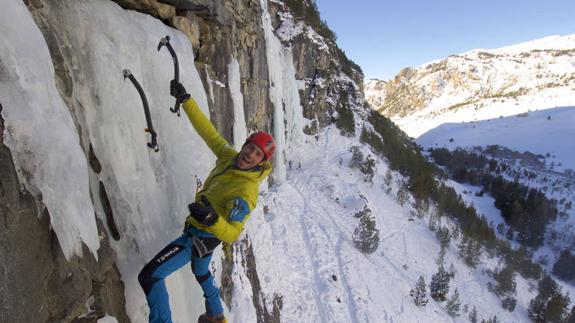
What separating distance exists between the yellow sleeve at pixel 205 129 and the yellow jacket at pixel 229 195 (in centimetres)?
4

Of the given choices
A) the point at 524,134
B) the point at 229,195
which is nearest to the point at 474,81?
the point at 524,134

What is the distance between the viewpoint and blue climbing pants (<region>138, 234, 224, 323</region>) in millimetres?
2997

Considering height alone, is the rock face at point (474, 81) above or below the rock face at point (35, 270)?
above

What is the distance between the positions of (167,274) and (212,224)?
62 centimetres

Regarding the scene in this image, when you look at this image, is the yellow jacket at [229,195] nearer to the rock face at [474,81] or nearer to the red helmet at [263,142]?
the red helmet at [263,142]

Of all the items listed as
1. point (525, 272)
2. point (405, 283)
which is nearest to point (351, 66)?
point (525, 272)

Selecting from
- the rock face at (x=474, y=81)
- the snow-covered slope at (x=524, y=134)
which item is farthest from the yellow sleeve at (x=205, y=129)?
the rock face at (x=474, y=81)

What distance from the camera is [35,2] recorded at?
297 cm

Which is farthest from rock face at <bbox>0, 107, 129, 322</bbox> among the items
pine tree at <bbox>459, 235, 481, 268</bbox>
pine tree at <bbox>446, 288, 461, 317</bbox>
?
pine tree at <bbox>459, 235, 481, 268</bbox>

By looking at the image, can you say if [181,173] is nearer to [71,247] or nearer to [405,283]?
[71,247]

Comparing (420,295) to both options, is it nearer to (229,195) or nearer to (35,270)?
(229,195)

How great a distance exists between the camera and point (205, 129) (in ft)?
13.6

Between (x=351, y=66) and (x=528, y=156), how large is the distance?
190 ft

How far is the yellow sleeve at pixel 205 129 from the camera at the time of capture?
4.04m
